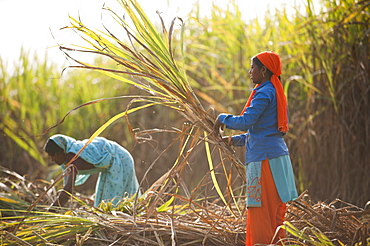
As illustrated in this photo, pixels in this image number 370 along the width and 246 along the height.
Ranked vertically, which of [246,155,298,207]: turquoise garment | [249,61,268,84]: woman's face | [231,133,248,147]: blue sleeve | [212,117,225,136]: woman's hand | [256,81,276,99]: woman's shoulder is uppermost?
[249,61,268,84]: woman's face

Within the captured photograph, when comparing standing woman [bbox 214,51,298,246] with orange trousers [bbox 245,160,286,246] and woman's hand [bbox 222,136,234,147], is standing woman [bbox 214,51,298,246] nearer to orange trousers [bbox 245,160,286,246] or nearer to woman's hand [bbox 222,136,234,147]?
orange trousers [bbox 245,160,286,246]

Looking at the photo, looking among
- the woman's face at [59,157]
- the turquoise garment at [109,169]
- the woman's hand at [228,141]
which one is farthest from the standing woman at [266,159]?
the woman's face at [59,157]

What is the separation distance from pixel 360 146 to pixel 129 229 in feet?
9.24

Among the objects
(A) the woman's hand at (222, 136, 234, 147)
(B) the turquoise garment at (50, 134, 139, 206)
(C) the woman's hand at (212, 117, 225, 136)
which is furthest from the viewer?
(B) the turquoise garment at (50, 134, 139, 206)

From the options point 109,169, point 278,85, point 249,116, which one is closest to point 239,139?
point 249,116

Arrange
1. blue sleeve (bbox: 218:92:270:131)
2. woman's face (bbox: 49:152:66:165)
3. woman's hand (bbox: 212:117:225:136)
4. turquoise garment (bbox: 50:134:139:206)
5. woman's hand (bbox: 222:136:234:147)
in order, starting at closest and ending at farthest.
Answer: blue sleeve (bbox: 218:92:270:131)
woman's hand (bbox: 212:117:225:136)
woman's hand (bbox: 222:136:234:147)
woman's face (bbox: 49:152:66:165)
turquoise garment (bbox: 50:134:139:206)

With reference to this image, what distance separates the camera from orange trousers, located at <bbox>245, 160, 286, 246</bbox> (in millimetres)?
3105

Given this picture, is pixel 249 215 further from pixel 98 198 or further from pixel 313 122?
pixel 313 122

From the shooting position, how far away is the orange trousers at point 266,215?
10.2 ft

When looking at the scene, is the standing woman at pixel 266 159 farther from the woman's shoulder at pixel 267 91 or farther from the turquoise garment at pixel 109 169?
the turquoise garment at pixel 109 169

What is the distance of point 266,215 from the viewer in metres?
3.12

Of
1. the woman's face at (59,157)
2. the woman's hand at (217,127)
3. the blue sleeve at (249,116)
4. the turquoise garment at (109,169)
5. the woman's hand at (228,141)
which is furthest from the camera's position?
the turquoise garment at (109,169)

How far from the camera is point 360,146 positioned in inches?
212

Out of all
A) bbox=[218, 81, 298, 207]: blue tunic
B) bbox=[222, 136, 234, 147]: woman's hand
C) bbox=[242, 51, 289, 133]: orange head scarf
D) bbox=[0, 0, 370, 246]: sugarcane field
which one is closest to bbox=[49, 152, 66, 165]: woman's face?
bbox=[0, 0, 370, 246]: sugarcane field
